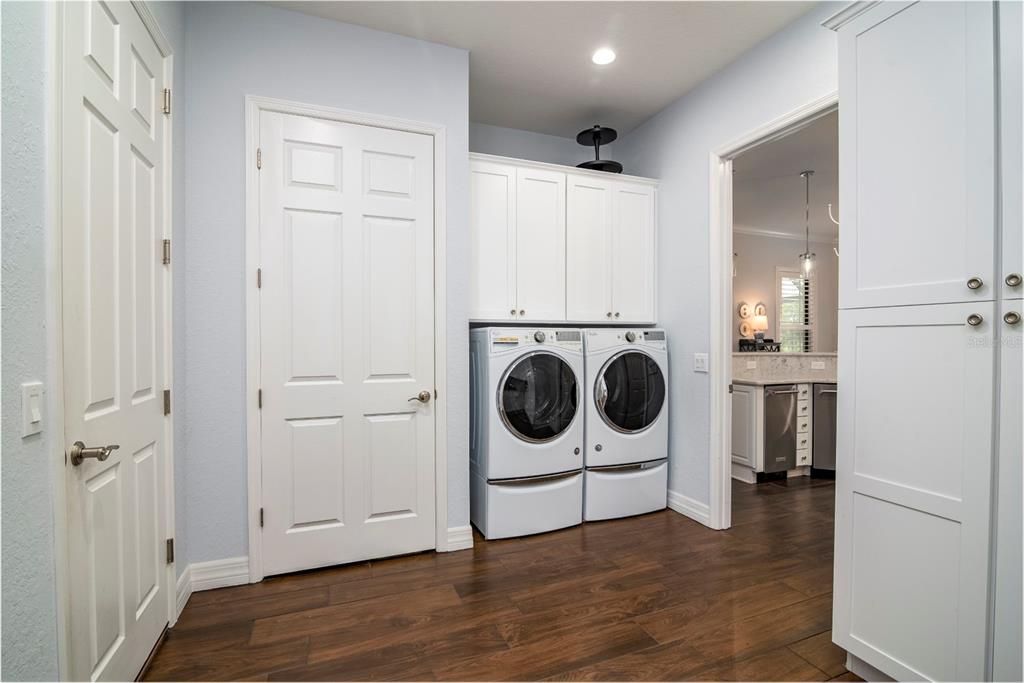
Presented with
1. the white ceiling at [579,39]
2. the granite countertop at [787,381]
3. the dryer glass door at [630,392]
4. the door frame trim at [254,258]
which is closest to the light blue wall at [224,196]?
the door frame trim at [254,258]

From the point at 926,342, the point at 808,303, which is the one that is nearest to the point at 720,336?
the point at 926,342

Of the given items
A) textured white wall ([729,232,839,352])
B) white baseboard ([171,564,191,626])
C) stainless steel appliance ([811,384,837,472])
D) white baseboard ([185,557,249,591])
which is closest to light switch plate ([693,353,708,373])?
stainless steel appliance ([811,384,837,472])

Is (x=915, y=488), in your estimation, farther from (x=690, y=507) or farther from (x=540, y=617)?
(x=690, y=507)

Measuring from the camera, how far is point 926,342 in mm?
1364

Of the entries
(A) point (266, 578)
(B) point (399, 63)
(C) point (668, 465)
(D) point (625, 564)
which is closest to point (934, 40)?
(B) point (399, 63)

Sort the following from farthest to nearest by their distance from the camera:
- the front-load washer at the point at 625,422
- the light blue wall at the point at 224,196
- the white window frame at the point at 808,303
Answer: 1. the white window frame at the point at 808,303
2. the front-load washer at the point at 625,422
3. the light blue wall at the point at 224,196

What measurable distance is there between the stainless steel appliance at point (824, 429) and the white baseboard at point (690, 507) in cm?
186

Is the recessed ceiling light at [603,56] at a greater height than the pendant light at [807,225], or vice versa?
the recessed ceiling light at [603,56]

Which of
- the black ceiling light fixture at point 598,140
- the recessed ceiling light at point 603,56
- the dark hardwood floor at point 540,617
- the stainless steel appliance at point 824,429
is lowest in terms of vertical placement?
the dark hardwood floor at point 540,617

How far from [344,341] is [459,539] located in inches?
49.5

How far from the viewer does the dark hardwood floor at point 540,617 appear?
1.62 metres

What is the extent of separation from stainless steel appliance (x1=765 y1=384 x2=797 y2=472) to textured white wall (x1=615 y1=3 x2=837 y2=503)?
1.31 meters

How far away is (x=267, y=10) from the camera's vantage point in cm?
223

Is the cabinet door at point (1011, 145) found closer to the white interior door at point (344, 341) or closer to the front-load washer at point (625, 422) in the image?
the front-load washer at point (625, 422)
